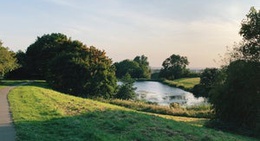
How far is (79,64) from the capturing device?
136 feet

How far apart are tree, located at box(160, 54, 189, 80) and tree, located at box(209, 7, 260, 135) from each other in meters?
108

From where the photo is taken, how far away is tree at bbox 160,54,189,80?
13500cm

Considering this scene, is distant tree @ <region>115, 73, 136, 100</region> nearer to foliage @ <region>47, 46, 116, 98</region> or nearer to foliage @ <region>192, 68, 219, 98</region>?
foliage @ <region>47, 46, 116, 98</region>

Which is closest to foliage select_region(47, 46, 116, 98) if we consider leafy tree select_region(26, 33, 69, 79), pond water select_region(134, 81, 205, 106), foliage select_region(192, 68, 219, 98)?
pond water select_region(134, 81, 205, 106)

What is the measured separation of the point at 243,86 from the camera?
2380 centimetres

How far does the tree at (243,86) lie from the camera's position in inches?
914

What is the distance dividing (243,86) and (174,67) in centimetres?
11557

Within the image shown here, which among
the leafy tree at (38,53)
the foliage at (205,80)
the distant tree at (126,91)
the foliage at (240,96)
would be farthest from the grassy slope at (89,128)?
the foliage at (205,80)

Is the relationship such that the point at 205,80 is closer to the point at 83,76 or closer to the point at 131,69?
the point at 83,76

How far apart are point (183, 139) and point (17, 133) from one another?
18.0ft

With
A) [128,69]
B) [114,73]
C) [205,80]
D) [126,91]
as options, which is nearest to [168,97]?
[126,91]

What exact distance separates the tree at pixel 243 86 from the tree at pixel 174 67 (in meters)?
108

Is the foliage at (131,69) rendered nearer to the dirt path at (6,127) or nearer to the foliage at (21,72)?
the foliage at (21,72)

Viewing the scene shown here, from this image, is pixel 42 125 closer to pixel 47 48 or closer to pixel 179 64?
pixel 47 48
